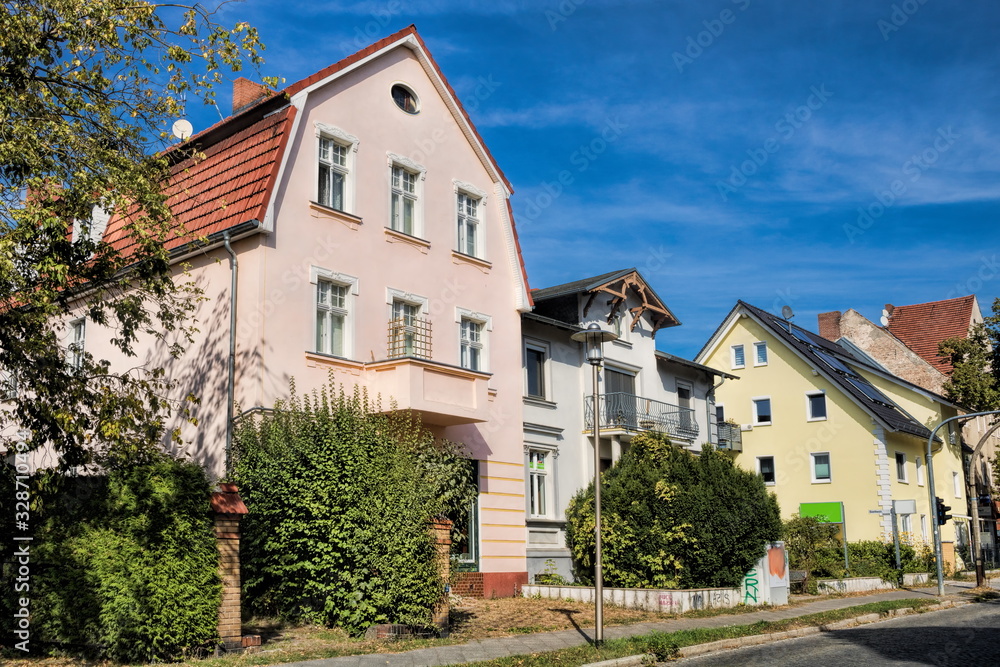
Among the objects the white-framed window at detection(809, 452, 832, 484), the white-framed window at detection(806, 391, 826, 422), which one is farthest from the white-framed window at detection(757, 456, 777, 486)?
the white-framed window at detection(806, 391, 826, 422)

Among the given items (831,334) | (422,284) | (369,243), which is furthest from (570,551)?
(831,334)

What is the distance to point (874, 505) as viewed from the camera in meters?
37.5

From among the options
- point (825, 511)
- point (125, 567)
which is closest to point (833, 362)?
point (825, 511)

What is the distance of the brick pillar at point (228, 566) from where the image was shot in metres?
12.5

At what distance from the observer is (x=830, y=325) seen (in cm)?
→ 5366

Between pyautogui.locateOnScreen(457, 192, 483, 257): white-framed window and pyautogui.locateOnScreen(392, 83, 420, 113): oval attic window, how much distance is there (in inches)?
95.3

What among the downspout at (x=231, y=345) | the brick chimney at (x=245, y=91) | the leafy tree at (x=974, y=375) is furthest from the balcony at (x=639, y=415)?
the leafy tree at (x=974, y=375)

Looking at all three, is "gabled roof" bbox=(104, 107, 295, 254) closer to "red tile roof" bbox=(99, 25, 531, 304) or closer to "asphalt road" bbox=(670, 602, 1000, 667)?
"red tile roof" bbox=(99, 25, 531, 304)

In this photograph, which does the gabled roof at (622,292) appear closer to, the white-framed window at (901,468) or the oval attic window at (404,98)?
the oval attic window at (404,98)

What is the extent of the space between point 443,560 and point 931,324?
46.9m

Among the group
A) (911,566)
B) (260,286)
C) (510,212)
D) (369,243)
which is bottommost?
(911,566)

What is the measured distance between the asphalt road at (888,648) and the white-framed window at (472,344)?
377 inches

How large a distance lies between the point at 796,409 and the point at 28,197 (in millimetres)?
34042

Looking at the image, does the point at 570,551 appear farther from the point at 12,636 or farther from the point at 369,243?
the point at 12,636
